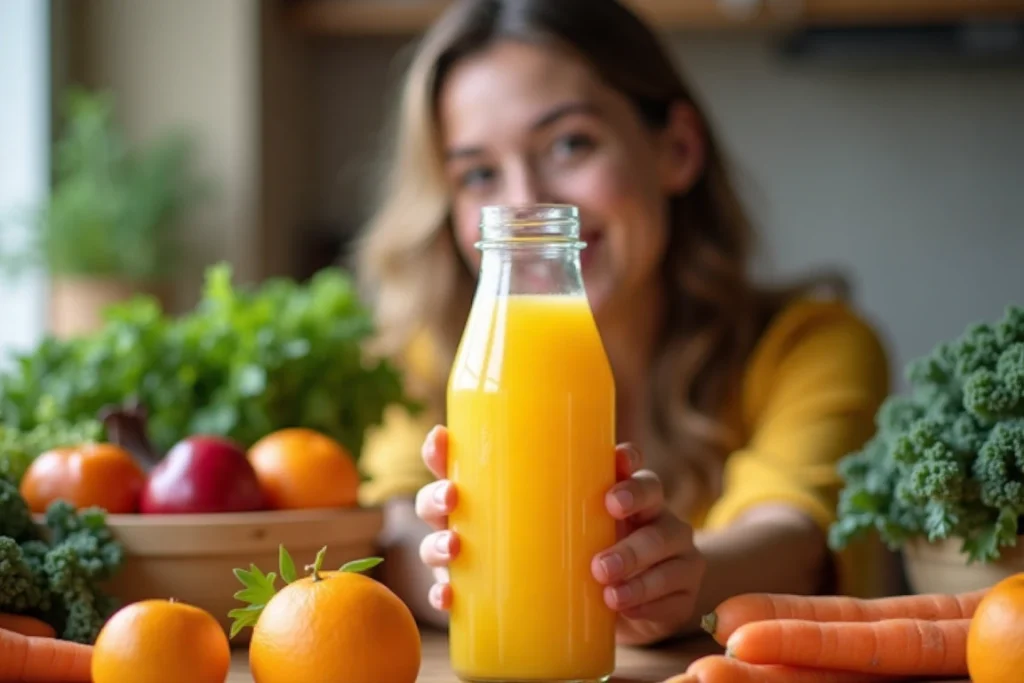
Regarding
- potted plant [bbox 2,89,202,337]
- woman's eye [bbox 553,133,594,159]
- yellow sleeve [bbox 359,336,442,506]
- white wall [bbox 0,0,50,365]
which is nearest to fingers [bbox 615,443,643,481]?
yellow sleeve [bbox 359,336,442,506]

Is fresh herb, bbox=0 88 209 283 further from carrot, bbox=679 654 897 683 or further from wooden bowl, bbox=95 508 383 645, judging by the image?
carrot, bbox=679 654 897 683

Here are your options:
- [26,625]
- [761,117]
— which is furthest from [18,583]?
[761,117]

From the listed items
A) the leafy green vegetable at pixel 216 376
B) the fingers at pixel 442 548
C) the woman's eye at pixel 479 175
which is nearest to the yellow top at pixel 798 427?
the leafy green vegetable at pixel 216 376

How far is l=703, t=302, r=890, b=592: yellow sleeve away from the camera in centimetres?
143

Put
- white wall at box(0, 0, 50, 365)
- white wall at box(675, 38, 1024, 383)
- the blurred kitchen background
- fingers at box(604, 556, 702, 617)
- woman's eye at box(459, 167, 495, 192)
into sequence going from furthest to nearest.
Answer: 1. white wall at box(675, 38, 1024, 383)
2. the blurred kitchen background
3. white wall at box(0, 0, 50, 365)
4. woman's eye at box(459, 167, 495, 192)
5. fingers at box(604, 556, 702, 617)

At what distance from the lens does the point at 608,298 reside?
176 cm

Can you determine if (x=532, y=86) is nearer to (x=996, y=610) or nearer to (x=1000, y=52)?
(x=996, y=610)

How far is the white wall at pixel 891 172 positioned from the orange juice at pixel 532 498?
114 inches

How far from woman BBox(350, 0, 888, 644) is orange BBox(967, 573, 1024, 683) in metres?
0.53

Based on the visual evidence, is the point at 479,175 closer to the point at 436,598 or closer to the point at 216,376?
the point at 216,376

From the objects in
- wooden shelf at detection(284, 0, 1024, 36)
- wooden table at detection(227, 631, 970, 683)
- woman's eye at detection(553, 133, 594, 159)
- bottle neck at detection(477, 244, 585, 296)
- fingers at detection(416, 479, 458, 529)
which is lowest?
wooden table at detection(227, 631, 970, 683)

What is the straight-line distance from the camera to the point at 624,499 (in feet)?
2.93

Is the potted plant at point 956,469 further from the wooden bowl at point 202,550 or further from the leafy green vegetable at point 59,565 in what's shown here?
the leafy green vegetable at point 59,565

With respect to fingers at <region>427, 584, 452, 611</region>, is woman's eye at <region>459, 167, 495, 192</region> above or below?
above
